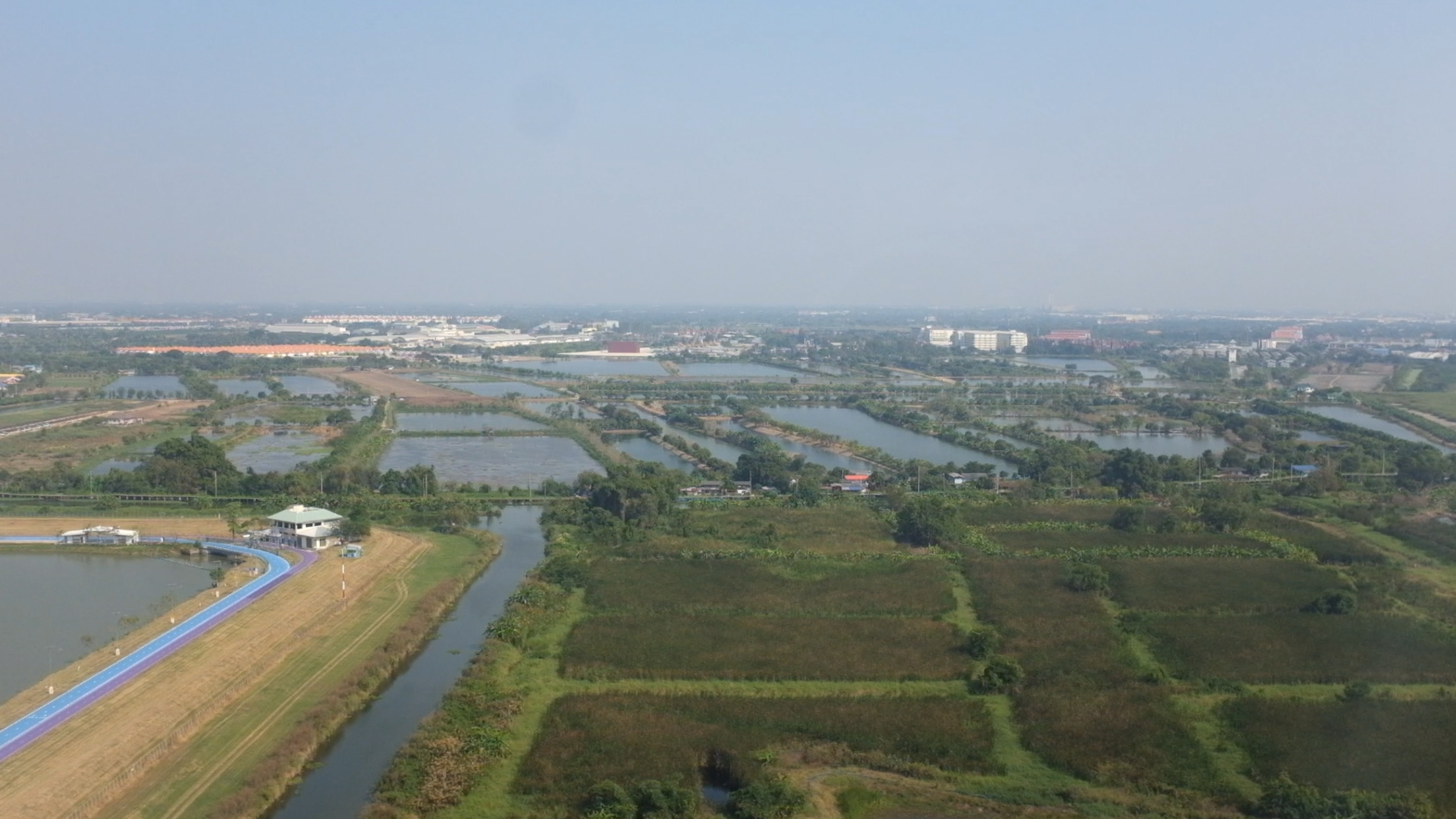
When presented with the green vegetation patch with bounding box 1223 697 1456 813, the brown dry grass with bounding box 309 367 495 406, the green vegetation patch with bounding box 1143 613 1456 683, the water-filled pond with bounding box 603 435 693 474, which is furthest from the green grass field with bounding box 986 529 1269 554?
the brown dry grass with bounding box 309 367 495 406

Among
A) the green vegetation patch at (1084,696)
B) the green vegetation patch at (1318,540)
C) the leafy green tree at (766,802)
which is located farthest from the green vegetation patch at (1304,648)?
the leafy green tree at (766,802)

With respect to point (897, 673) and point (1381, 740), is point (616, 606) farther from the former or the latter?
point (1381, 740)

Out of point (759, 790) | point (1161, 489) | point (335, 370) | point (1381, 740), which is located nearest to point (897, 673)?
point (759, 790)

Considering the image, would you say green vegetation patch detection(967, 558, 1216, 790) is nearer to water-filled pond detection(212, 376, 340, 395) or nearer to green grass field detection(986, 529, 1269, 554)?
green grass field detection(986, 529, 1269, 554)

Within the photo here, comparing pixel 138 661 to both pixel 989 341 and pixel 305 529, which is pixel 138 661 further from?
pixel 989 341

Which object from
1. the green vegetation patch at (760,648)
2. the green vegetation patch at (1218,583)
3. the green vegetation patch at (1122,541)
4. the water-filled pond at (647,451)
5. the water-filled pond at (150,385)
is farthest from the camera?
the water-filled pond at (150,385)

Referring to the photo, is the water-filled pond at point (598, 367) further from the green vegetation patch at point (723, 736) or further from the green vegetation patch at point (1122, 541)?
the green vegetation patch at point (723, 736)
